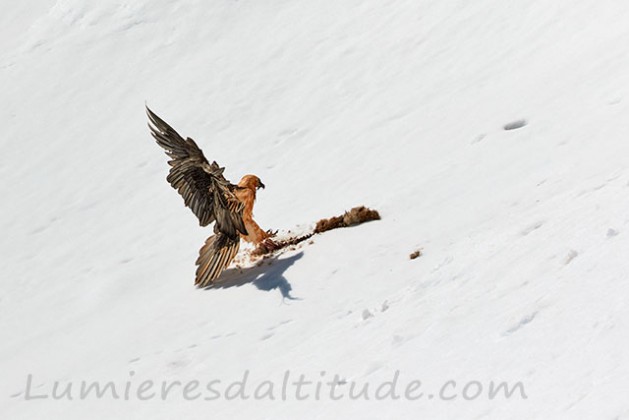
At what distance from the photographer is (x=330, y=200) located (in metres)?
14.7

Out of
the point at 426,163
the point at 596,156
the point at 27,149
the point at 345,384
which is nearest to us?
the point at 345,384

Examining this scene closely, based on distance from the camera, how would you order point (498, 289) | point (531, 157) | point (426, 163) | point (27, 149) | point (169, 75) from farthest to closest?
1. point (169, 75)
2. point (27, 149)
3. point (426, 163)
4. point (531, 157)
5. point (498, 289)

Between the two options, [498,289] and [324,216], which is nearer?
[498,289]

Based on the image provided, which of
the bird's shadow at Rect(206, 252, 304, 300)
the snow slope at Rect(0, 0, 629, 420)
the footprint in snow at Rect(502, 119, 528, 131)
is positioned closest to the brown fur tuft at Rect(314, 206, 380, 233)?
the snow slope at Rect(0, 0, 629, 420)

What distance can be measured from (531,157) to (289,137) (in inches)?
225

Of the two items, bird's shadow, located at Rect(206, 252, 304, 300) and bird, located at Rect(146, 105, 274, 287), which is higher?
bird, located at Rect(146, 105, 274, 287)

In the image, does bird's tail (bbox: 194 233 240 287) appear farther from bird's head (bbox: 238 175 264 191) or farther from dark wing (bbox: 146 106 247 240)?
bird's head (bbox: 238 175 264 191)

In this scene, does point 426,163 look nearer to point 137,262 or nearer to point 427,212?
point 427,212

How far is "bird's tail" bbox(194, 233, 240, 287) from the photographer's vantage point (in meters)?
12.8

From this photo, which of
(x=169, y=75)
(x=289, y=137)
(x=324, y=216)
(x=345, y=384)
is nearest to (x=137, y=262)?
(x=324, y=216)

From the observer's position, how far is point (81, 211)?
1788cm

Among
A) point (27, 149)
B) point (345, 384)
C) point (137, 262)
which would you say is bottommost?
point (345, 384)

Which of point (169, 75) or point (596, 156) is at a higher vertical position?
point (169, 75)

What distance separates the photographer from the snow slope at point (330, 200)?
9172mm
